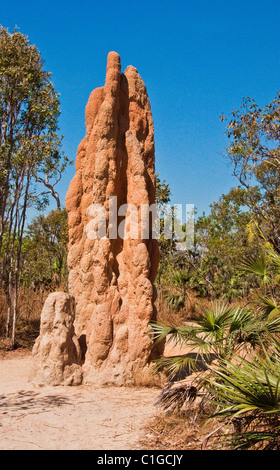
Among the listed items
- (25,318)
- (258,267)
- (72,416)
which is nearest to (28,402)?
(72,416)

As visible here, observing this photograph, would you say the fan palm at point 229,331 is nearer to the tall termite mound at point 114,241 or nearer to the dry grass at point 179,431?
the dry grass at point 179,431

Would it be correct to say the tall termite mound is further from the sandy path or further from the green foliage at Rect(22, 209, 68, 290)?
the green foliage at Rect(22, 209, 68, 290)

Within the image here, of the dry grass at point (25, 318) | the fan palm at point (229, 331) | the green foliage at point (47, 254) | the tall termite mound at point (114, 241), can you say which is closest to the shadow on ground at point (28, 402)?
the tall termite mound at point (114, 241)

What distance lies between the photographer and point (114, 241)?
26.8 ft

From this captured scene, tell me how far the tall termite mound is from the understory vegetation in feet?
2.08

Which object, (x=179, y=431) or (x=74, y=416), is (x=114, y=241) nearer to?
(x=74, y=416)

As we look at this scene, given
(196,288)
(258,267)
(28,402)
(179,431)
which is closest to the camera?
(179,431)

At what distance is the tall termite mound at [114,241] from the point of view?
24.9 ft

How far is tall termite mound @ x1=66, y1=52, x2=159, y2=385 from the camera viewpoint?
24.9 feet

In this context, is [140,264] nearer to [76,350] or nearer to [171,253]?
[76,350]

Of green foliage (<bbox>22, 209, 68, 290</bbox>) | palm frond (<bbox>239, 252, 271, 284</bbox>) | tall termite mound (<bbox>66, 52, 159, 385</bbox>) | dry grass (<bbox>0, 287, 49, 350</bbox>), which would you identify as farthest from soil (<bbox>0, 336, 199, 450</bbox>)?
green foliage (<bbox>22, 209, 68, 290</bbox>)

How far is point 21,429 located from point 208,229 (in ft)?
80.5

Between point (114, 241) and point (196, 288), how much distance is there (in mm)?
11023

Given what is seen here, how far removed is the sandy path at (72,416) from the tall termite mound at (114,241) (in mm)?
600
